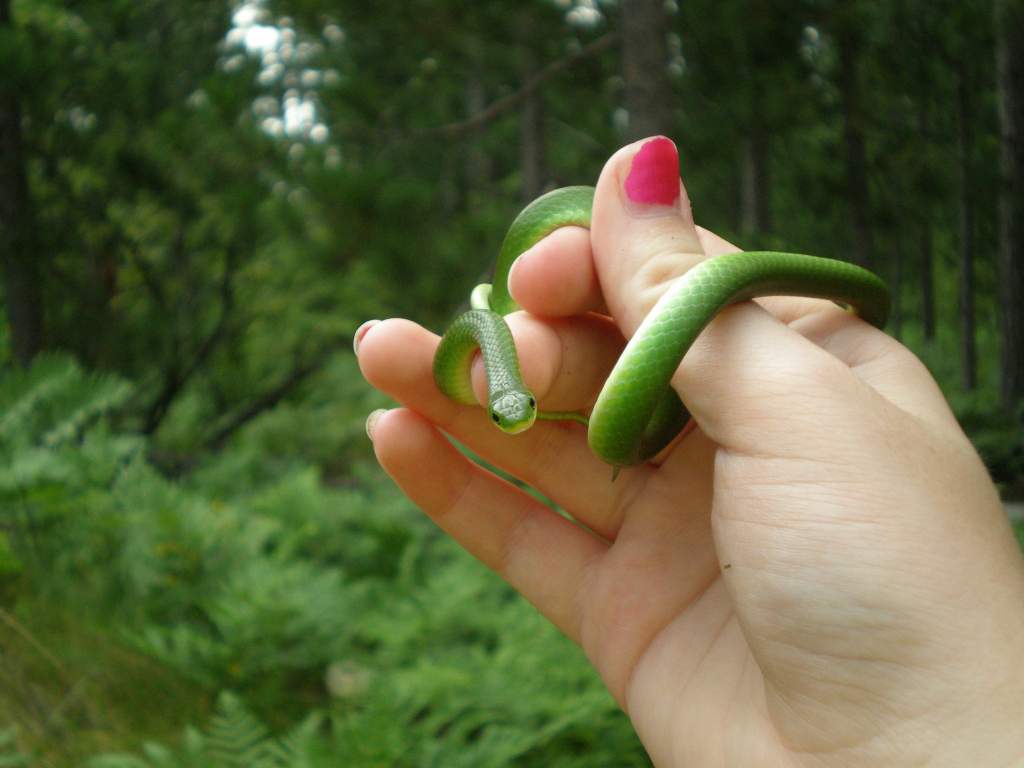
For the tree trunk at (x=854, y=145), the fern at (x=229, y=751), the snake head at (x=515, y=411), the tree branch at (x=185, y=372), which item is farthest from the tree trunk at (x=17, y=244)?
the tree trunk at (x=854, y=145)

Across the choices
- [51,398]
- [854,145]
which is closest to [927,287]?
[854,145]

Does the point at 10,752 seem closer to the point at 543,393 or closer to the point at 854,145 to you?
the point at 543,393

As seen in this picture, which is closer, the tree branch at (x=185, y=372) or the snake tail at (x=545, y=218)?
the snake tail at (x=545, y=218)

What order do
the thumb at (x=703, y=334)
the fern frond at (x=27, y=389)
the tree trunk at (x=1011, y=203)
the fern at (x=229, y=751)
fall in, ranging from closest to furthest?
the thumb at (x=703, y=334) → the fern at (x=229, y=751) → the fern frond at (x=27, y=389) → the tree trunk at (x=1011, y=203)

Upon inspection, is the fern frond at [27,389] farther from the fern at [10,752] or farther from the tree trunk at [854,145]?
the tree trunk at [854,145]

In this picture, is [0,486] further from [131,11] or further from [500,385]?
[131,11]

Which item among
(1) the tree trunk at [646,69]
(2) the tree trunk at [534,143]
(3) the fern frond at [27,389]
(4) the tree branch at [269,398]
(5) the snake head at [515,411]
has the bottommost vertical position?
(4) the tree branch at [269,398]
